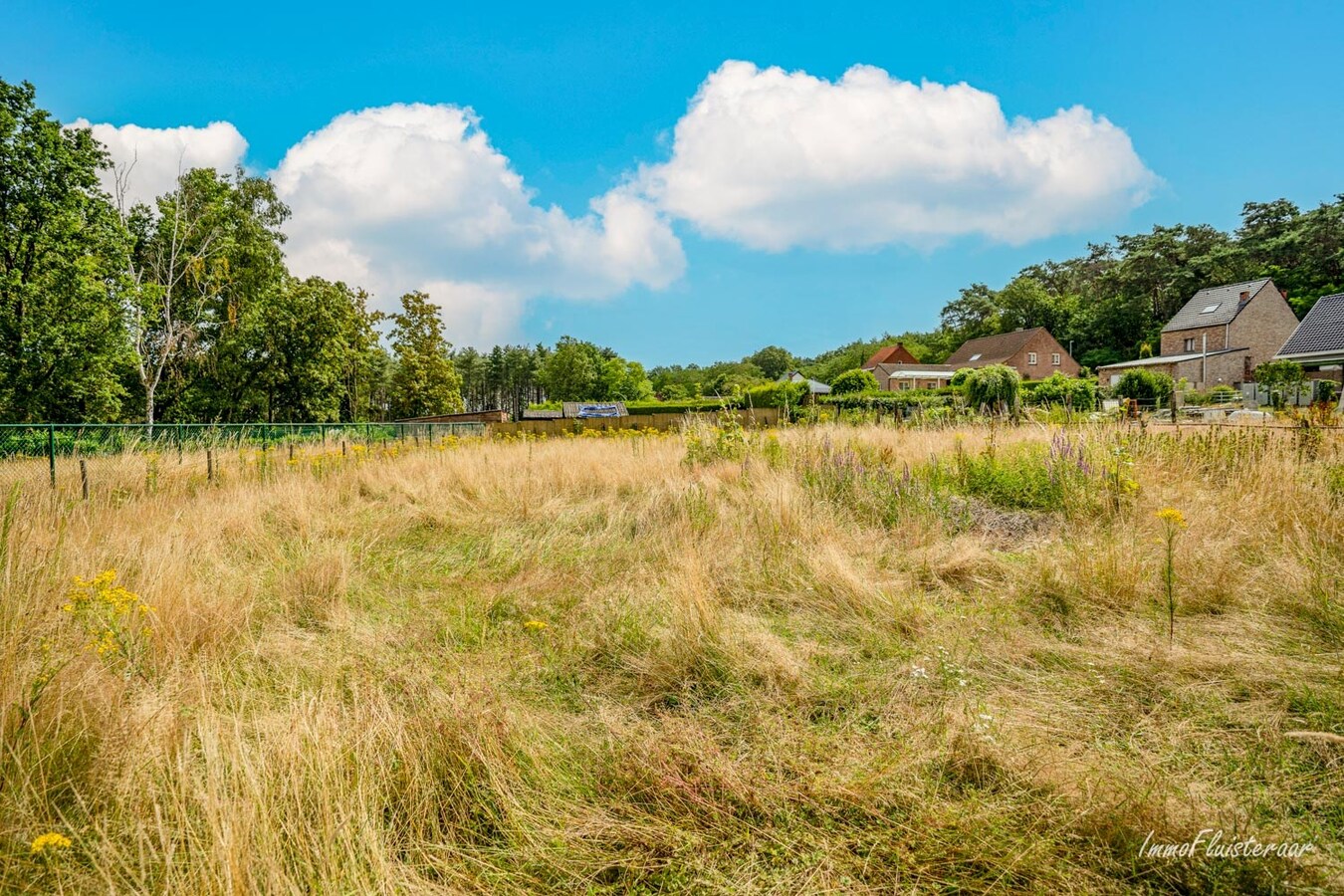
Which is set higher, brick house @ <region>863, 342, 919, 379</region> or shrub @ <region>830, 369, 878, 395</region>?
brick house @ <region>863, 342, 919, 379</region>

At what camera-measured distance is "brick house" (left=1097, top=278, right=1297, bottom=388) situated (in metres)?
36.3

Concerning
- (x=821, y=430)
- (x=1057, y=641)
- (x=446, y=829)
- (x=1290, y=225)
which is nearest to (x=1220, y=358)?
(x=1290, y=225)

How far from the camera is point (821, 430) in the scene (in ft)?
26.2

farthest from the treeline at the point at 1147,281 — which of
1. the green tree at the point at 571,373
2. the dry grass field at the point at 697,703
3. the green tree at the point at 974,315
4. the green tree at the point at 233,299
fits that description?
the dry grass field at the point at 697,703

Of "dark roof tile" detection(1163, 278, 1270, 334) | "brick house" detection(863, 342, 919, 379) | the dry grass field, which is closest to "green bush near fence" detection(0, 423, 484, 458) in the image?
the dry grass field

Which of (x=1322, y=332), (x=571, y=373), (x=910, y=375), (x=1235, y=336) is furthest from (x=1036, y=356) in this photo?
(x=571, y=373)

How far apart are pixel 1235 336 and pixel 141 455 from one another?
51562 mm

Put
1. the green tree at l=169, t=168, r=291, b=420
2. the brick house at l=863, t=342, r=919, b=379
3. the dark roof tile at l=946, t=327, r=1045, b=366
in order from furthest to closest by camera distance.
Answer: the brick house at l=863, t=342, r=919, b=379 < the dark roof tile at l=946, t=327, r=1045, b=366 < the green tree at l=169, t=168, r=291, b=420

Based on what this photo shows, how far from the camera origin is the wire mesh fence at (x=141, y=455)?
5.58m

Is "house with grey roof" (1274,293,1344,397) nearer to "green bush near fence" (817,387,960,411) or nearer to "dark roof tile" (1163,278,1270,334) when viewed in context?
"green bush near fence" (817,387,960,411)

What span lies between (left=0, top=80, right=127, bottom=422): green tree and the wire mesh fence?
12333 mm

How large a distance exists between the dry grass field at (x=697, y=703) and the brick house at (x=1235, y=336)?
1600 inches

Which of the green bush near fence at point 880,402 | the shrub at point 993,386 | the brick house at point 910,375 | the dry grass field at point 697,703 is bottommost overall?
the dry grass field at point 697,703

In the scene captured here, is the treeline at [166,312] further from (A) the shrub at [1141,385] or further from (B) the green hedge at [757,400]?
(A) the shrub at [1141,385]
